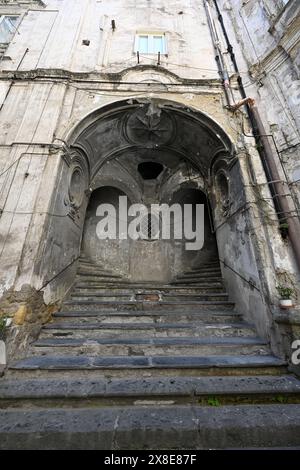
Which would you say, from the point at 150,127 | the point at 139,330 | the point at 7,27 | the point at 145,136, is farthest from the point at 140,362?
the point at 7,27

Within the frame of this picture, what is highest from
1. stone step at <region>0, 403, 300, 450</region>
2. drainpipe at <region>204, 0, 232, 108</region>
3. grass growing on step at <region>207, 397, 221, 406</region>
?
drainpipe at <region>204, 0, 232, 108</region>

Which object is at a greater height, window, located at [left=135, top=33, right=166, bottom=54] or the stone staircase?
window, located at [left=135, top=33, right=166, bottom=54]

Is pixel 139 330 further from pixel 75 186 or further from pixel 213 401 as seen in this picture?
pixel 75 186

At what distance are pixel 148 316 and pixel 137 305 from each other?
1.56 feet

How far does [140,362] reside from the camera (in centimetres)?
288

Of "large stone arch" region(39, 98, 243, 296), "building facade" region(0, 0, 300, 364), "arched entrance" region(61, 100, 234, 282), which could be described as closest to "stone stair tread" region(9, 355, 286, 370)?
"building facade" region(0, 0, 300, 364)

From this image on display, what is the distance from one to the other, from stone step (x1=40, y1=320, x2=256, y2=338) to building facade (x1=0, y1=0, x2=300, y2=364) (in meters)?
0.36

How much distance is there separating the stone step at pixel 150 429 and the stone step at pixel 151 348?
3.21ft

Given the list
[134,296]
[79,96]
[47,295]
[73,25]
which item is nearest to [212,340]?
[134,296]

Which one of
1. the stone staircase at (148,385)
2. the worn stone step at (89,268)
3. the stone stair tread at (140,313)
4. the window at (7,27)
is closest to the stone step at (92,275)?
the worn stone step at (89,268)

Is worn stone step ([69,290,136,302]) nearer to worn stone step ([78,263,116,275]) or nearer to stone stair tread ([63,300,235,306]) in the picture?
stone stair tread ([63,300,235,306])

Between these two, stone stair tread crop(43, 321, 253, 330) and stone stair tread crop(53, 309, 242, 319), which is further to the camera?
stone stair tread crop(53, 309, 242, 319)

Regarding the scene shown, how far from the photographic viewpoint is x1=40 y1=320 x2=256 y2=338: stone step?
360 centimetres
